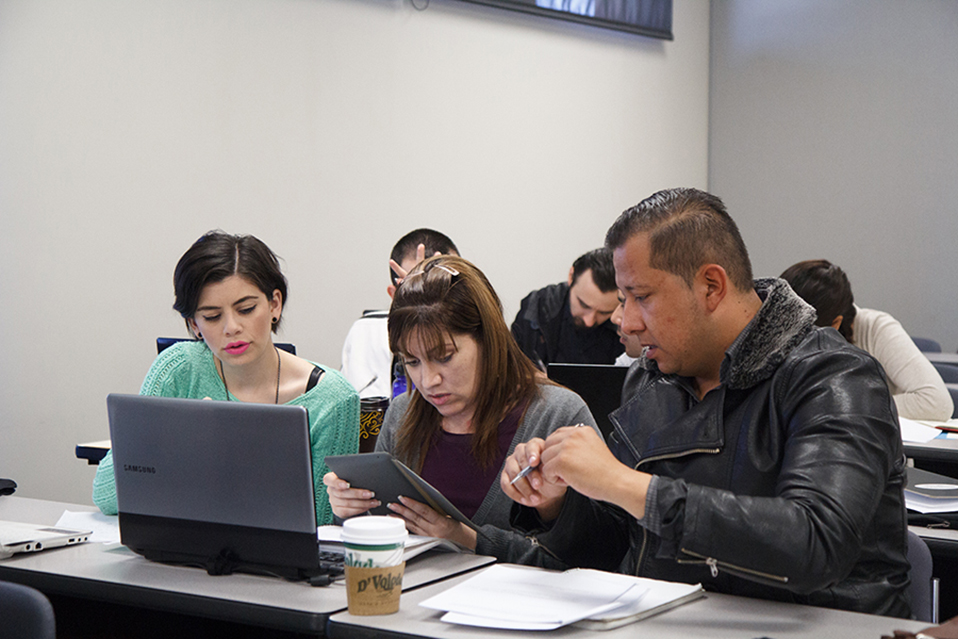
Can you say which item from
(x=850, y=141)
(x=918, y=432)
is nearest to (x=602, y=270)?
(x=918, y=432)

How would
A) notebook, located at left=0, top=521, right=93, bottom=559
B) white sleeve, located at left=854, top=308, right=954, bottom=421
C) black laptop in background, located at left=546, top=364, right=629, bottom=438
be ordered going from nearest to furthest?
notebook, located at left=0, top=521, right=93, bottom=559, black laptop in background, located at left=546, top=364, right=629, bottom=438, white sleeve, located at left=854, top=308, right=954, bottom=421

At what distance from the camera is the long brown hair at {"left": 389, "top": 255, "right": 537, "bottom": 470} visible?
1842mm

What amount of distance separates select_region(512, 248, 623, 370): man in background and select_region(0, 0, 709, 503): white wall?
3.83 ft

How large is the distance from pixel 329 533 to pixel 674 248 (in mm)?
815

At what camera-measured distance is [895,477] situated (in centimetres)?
138

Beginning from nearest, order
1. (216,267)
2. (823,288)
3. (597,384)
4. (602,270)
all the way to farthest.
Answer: (216,267) → (597,384) → (823,288) → (602,270)

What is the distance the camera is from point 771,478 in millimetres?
1415

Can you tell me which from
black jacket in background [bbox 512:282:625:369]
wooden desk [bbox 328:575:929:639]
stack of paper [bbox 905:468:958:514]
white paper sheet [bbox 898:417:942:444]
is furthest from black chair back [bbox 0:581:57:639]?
black jacket in background [bbox 512:282:625:369]

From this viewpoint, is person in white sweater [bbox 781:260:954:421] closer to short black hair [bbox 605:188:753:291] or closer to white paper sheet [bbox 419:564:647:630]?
short black hair [bbox 605:188:753:291]

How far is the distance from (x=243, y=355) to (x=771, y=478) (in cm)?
133

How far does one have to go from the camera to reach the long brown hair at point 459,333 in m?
1.84

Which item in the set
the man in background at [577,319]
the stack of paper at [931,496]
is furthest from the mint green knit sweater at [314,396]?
the man in background at [577,319]

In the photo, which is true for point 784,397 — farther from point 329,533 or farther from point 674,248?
point 329,533

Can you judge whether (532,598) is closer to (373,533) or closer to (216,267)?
(373,533)
